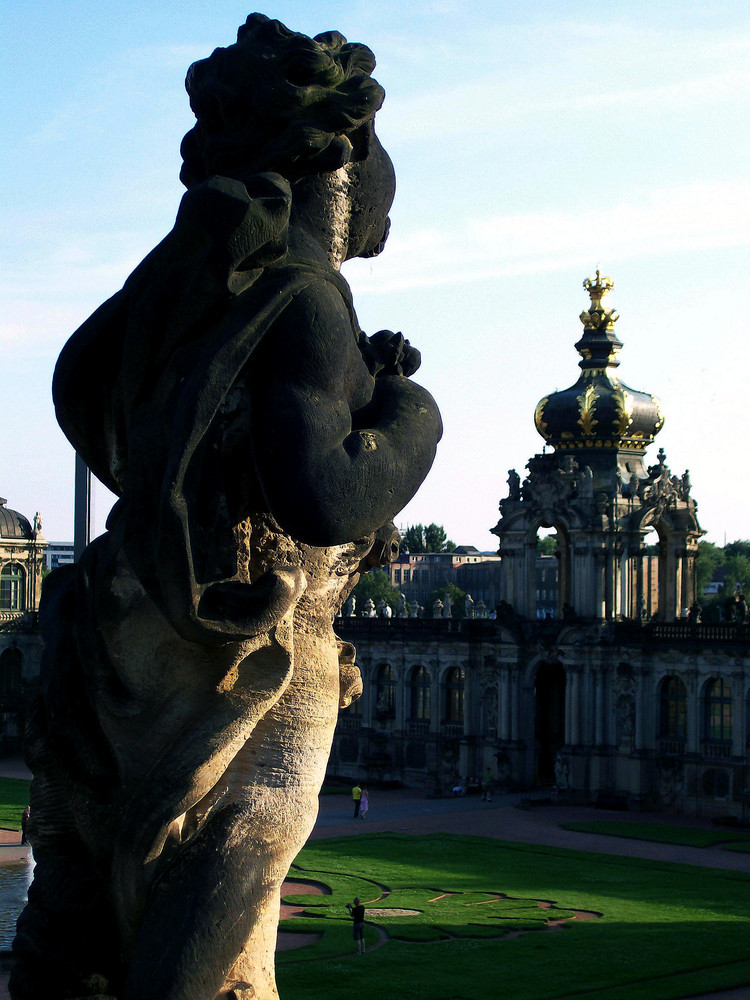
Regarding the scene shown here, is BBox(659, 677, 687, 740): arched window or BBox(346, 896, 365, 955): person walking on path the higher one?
BBox(659, 677, 687, 740): arched window

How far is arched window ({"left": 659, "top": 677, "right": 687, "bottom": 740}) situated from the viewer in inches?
2365

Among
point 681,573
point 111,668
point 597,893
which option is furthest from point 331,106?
point 681,573

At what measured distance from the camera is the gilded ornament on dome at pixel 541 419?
66688 millimetres

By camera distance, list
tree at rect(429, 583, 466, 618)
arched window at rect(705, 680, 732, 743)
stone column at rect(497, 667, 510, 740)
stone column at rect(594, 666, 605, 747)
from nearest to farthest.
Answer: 1. arched window at rect(705, 680, 732, 743)
2. stone column at rect(594, 666, 605, 747)
3. stone column at rect(497, 667, 510, 740)
4. tree at rect(429, 583, 466, 618)

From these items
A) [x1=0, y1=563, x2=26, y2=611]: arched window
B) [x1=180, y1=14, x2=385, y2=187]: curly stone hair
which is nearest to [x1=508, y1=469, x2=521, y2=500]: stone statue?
[x1=0, y1=563, x2=26, y2=611]: arched window

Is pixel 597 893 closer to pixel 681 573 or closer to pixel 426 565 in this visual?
pixel 681 573

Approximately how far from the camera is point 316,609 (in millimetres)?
5223

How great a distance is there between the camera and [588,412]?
2562 inches

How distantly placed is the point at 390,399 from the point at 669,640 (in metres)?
56.1

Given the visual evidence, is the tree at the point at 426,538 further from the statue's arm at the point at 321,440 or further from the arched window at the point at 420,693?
the statue's arm at the point at 321,440

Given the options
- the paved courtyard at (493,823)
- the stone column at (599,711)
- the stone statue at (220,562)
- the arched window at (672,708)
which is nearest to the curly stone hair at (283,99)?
the stone statue at (220,562)

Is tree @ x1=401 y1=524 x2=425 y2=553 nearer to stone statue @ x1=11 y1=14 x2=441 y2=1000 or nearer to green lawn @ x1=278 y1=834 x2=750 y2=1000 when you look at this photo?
green lawn @ x1=278 y1=834 x2=750 y2=1000

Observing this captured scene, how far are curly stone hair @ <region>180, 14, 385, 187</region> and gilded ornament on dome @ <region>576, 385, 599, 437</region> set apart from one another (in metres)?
60.2

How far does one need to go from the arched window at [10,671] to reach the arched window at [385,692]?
67.8 ft
